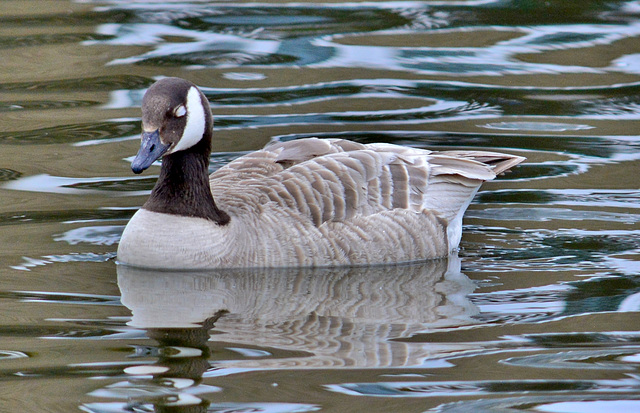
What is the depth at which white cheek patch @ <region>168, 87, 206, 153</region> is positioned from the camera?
9312mm

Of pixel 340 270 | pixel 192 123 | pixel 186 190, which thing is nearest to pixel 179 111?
pixel 192 123

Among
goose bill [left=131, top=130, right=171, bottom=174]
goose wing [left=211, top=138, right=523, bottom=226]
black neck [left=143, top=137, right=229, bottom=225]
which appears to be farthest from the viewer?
goose wing [left=211, top=138, right=523, bottom=226]

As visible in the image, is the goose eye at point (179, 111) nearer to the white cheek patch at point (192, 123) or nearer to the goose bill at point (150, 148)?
the white cheek patch at point (192, 123)

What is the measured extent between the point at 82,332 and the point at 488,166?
420 centimetres

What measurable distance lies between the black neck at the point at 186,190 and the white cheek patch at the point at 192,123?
10 cm

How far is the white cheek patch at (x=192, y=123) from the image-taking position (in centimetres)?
931

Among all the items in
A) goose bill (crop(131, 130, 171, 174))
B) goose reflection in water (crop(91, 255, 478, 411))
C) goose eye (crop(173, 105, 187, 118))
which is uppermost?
goose eye (crop(173, 105, 187, 118))

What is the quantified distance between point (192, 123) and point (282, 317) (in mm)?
2092

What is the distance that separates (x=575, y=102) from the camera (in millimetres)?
14227

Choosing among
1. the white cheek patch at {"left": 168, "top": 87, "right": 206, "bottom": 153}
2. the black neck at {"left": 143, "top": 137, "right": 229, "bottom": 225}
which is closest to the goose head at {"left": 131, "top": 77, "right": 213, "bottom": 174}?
the white cheek patch at {"left": 168, "top": 87, "right": 206, "bottom": 153}

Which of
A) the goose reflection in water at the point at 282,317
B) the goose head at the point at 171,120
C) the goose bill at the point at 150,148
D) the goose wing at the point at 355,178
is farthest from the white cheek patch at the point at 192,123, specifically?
the goose reflection in water at the point at 282,317

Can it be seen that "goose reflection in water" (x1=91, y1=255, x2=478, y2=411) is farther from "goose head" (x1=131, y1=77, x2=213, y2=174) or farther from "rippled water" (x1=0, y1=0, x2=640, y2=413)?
"goose head" (x1=131, y1=77, x2=213, y2=174)

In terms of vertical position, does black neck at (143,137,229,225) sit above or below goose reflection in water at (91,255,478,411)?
above

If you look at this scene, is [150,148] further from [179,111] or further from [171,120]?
[179,111]
